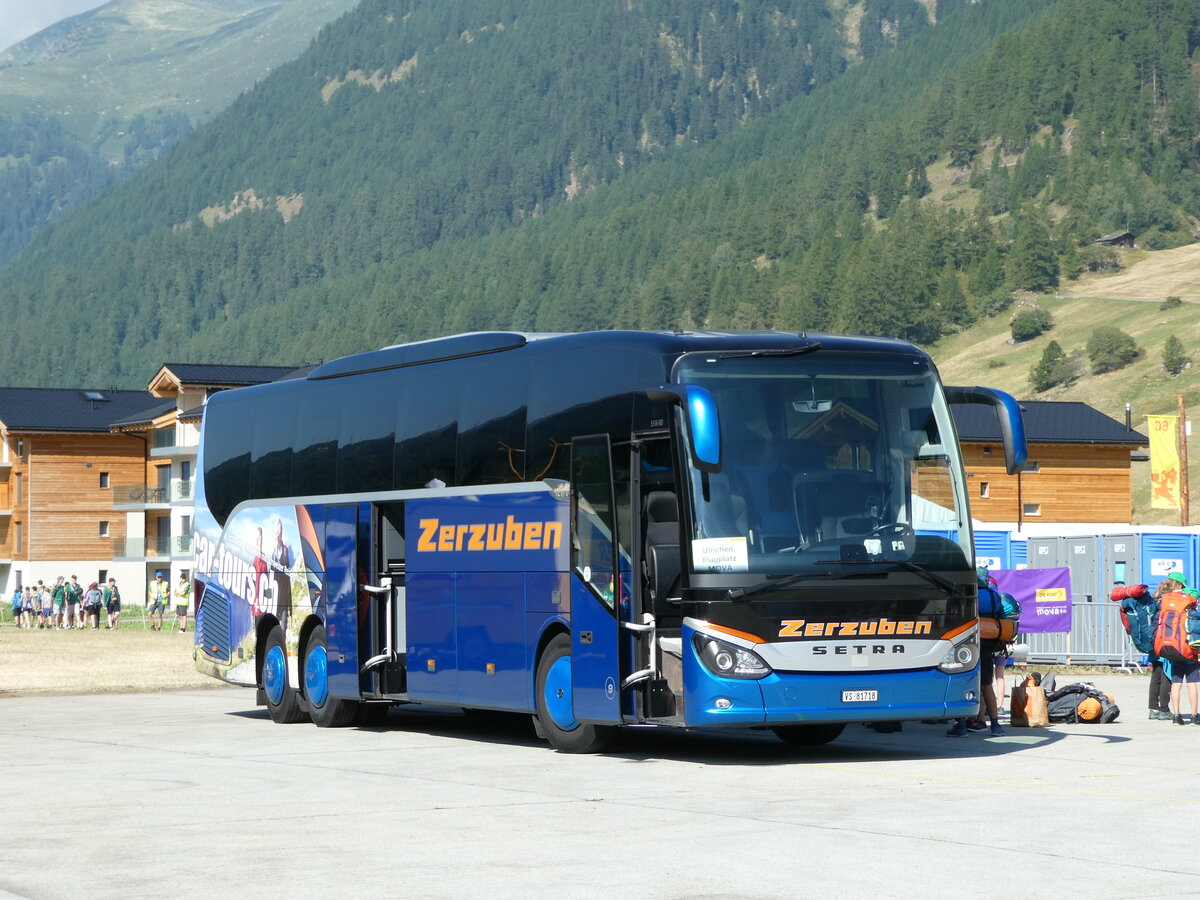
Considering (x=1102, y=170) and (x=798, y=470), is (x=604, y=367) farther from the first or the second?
(x=1102, y=170)

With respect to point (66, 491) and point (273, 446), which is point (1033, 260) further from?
point (273, 446)

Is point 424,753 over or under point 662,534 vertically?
under

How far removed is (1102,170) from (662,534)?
177277 millimetres

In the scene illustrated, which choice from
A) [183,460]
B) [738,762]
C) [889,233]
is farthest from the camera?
[889,233]

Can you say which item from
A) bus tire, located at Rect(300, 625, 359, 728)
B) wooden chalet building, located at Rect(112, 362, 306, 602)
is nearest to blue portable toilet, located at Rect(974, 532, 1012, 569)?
bus tire, located at Rect(300, 625, 359, 728)

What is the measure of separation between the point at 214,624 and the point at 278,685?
193 cm

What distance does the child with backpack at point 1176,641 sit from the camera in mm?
19359

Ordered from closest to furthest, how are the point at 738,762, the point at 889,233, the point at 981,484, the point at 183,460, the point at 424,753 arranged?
1. the point at 738,762
2. the point at 424,753
3. the point at 981,484
4. the point at 183,460
5. the point at 889,233

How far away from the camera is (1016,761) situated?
16.2 meters

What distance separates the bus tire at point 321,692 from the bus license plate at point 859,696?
22.6 feet

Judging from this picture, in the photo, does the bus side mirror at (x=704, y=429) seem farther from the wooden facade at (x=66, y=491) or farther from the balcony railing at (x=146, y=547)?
the wooden facade at (x=66, y=491)

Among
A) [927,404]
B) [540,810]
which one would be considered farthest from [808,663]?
[540,810]

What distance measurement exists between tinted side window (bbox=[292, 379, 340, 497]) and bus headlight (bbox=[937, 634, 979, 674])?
7.25 metres

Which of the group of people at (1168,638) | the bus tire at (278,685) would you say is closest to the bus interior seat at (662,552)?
the group of people at (1168,638)
